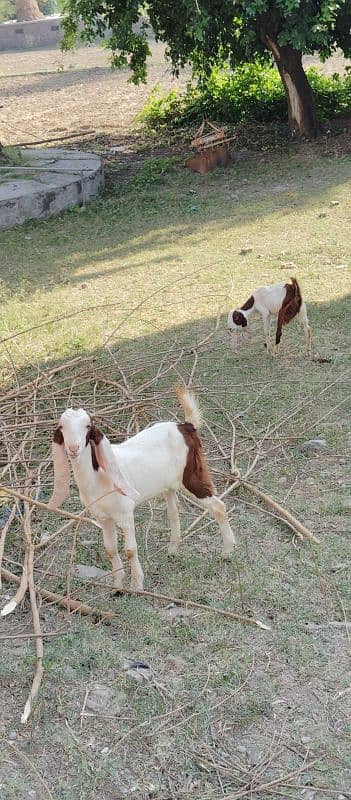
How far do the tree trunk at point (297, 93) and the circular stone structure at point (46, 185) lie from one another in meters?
2.78

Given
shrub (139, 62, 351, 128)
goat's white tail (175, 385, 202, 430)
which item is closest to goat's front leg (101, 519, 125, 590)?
goat's white tail (175, 385, 202, 430)

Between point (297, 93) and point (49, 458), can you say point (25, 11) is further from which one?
point (49, 458)

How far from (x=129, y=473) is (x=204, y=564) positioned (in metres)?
0.60

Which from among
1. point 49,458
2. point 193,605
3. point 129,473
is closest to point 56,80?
point 49,458

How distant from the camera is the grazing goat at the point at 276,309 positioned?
237 inches

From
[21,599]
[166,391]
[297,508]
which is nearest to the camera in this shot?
[21,599]

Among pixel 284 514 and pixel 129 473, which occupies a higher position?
pixel 129 473

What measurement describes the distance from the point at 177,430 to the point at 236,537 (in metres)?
0.64

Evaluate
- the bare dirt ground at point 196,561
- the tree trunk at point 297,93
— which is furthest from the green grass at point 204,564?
the tree trunk at point 297,93

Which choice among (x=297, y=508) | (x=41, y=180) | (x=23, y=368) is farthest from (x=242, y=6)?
(x=297, y=508)

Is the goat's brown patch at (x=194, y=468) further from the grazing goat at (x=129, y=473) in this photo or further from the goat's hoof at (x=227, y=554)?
the goat's hoof at (x=227, y=554)

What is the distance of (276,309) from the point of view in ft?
20.0

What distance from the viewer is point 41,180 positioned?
36.8ft

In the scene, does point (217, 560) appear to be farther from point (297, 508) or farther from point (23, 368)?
point (23, 368)
